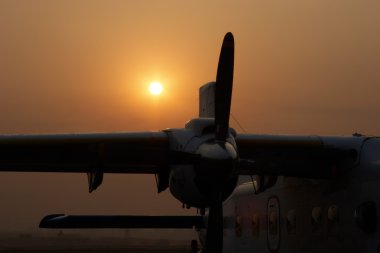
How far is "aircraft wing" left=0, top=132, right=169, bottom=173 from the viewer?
44.3 feet

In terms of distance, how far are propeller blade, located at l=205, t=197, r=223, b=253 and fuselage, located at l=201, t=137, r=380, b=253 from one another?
274 centimetres

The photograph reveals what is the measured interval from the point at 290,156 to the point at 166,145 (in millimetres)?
3239

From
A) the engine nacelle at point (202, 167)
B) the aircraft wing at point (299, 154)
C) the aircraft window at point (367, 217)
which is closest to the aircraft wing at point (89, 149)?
the engine nacelle at point (202, 167)

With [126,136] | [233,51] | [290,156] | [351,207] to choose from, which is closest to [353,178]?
[351,207]

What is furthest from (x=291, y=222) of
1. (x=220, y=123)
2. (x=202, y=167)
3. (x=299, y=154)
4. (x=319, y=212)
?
(x=202, y=167)

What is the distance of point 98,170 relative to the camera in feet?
47.4

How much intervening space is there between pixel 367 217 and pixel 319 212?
1.87m

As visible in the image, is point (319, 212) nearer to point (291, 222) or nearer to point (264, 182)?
point (291, 222)

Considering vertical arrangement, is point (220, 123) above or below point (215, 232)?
above

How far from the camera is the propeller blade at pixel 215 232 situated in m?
13.2

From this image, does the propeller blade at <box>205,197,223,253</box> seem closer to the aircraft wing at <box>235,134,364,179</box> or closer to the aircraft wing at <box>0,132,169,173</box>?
the aircraft wing at <box>235,134,364,179</box>

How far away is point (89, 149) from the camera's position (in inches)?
539

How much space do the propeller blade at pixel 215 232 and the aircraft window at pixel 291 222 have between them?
10.2 ft

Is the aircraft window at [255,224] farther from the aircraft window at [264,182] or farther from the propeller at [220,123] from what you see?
the propeller at [220,123]
